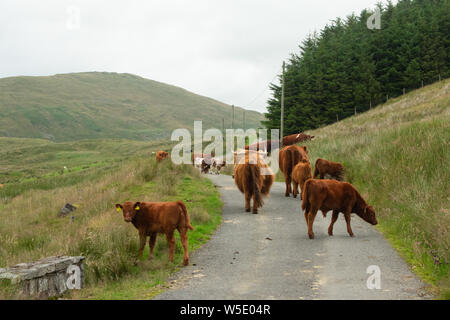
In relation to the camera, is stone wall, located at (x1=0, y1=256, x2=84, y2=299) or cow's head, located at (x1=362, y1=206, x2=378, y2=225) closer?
stone wall, located at (x1=0, y1=256, x2=84, y2=299)

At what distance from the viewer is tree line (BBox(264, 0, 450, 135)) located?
5141cm

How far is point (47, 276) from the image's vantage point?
22.6 feet

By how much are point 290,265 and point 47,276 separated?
431 centimetres

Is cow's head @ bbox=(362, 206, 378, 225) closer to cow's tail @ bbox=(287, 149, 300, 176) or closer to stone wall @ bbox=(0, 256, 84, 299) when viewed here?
cow's tail @ bbox=(287, 149, 300, 176)

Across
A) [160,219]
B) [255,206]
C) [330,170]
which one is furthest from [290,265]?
[330,170]

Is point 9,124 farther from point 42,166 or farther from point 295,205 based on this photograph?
point 295,205

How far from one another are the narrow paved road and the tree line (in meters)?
41.1

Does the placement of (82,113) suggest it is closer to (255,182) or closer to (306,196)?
(255,182)

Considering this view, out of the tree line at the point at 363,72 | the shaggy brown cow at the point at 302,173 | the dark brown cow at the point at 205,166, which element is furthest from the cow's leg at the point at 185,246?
the tree line at the point at 363,72

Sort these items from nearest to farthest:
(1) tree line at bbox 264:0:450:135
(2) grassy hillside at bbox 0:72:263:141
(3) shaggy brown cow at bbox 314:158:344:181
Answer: (3) shaggy brown cow at bbox 314:158:344:181, (1) tree line at bbox 264:0:450:135, (2) grassy hillside at bbox 0:72:263:141

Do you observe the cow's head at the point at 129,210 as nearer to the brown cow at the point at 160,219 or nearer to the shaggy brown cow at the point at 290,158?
the brown cow at the point at 160,219

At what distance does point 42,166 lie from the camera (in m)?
55.3

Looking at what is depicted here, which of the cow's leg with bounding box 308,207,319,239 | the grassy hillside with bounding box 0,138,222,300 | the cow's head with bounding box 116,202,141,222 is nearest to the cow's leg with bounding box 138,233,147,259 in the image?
the grassy hillside with bounding box 0,138,222,300

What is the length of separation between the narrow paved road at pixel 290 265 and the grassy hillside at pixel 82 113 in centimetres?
12611
